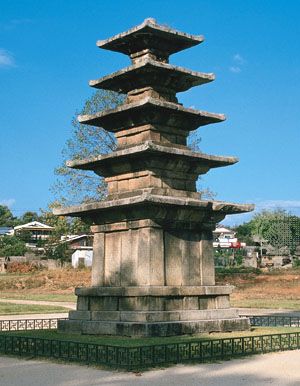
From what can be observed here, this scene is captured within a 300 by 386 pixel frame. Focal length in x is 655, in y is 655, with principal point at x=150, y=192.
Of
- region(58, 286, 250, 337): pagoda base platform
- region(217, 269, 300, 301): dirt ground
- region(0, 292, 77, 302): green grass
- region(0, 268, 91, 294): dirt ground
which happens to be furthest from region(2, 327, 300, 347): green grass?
region(0, 268, 91, 294): dirt ground

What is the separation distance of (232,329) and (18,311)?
18.8 metres

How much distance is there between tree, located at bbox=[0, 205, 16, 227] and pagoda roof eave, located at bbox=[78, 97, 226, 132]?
138560mm

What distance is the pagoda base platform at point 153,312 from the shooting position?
1738 centimetres

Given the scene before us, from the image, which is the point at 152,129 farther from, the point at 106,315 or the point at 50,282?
the point at 50,282

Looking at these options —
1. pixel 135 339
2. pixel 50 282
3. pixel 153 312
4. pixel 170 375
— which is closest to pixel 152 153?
pixel 153 312

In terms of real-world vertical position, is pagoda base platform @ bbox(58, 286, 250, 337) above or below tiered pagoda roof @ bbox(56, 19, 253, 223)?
below

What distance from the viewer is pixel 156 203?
704 inches

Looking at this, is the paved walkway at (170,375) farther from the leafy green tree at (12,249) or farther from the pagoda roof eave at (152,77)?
the leafy green tree at (12,249)

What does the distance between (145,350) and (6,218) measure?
506 ft

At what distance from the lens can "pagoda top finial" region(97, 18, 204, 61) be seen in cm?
1947

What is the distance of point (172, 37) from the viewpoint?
20.0 m

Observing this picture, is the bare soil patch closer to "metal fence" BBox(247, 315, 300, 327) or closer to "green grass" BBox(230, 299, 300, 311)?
"green grass" BBox(230, 299, 300, 311)

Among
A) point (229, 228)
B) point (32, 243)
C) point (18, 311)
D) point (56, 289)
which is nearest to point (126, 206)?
point (18, 311)

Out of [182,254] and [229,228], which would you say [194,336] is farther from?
[229,228]
